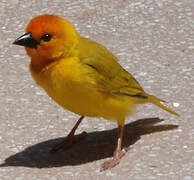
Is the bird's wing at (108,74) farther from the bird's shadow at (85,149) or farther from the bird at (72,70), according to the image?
the bird's shadow at (85,149)

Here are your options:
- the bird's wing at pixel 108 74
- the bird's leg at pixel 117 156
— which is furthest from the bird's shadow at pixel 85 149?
the bird's wing at pixel 108 74

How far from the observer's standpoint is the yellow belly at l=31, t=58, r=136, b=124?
14.6 feet

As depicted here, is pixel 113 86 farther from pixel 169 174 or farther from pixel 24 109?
pixel 24 109

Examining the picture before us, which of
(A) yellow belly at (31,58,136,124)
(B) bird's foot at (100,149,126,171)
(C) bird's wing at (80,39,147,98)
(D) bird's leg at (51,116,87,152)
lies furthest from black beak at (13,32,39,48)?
(B) bird's foot at (100,149,126,171)

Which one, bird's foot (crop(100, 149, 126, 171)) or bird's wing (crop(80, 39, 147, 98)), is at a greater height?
bird's wing (crop(80, 39, 147, 98))

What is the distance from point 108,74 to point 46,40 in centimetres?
57

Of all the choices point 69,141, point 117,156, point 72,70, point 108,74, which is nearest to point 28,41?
point 72,70

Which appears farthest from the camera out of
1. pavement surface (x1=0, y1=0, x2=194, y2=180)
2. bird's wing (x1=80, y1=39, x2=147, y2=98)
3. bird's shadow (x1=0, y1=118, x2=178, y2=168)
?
bird's shadow (x1=0, y1=118, x2=178, y2=168)

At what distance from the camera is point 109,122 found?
5.50 m

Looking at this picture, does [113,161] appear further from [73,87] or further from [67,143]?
[73,87]

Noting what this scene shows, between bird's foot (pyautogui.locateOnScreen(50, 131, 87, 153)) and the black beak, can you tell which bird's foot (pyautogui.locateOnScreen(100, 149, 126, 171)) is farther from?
the black beak

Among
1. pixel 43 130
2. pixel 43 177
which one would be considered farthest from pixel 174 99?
pixel 43 177

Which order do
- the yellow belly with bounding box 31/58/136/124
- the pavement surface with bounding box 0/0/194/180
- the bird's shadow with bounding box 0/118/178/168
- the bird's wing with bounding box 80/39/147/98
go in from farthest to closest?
1. the bird's shadow with bounding box 0/118/178/168
2. the pavement surface with bounding box 0/0/194/180
3. the bird's wing with bounding box 80/39/147/98
4. the yellow belly with bounding box 31/58/136/124

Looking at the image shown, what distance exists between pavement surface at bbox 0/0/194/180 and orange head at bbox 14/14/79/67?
2.88ft
